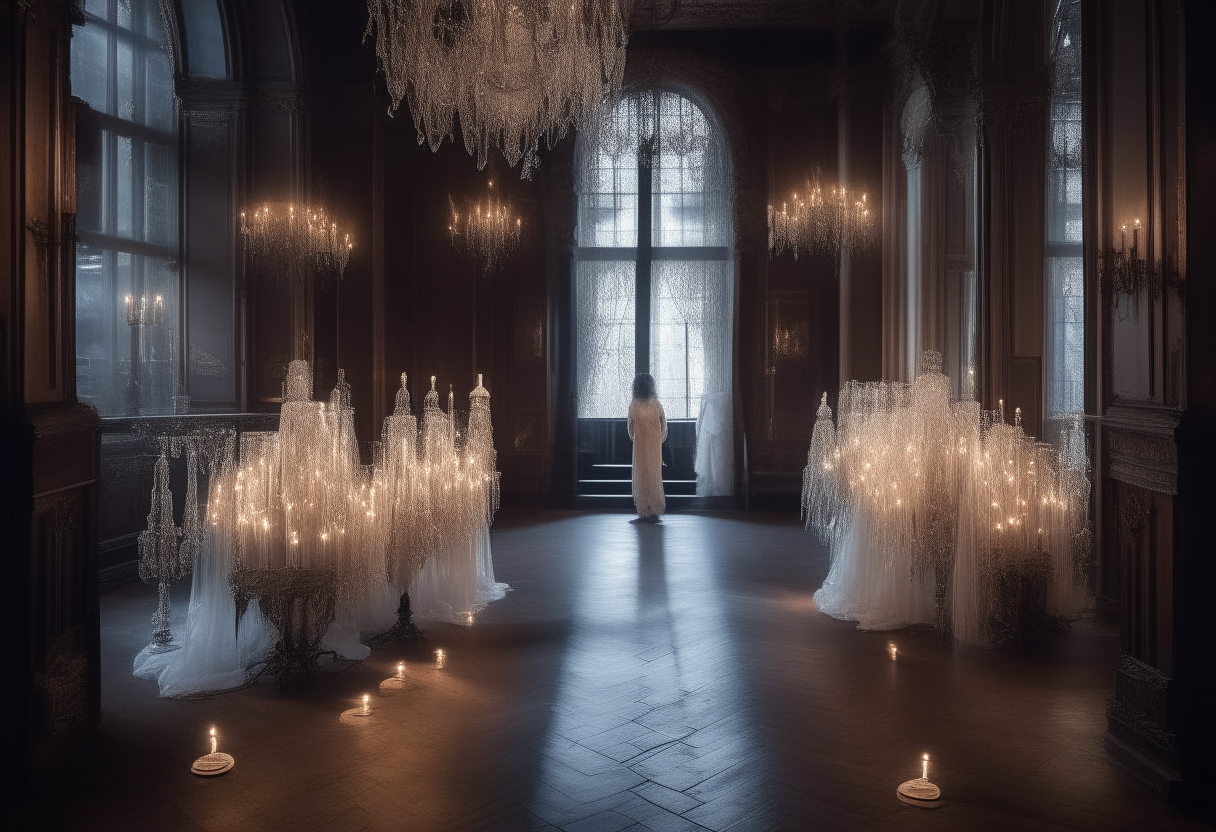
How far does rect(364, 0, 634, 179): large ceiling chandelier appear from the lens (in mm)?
5672

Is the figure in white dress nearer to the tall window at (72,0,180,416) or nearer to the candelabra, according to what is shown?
the tall window at (72,0,180,416)

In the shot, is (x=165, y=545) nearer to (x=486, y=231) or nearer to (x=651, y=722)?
(x=651, y=722)

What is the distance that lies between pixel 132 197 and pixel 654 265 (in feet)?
19.7

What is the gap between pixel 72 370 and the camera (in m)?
4.08

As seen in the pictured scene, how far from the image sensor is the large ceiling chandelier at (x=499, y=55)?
18.6ft

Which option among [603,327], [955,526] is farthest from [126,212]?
[955,526]

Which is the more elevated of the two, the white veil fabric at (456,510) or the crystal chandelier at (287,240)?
the crystal chandelier at (287,240)

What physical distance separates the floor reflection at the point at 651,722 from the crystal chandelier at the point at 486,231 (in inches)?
208

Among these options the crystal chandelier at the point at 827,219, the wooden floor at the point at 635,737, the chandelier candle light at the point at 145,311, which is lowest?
the wooden floor at the point at 635,737

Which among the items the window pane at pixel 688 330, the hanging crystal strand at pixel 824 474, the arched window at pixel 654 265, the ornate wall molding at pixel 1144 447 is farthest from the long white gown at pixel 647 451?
the ornate wall molding at pixel 1144 447

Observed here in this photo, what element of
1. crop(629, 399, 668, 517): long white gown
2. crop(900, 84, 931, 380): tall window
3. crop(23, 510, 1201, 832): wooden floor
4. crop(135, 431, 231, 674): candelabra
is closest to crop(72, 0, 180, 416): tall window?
crop(135, 431, 231, 674): candelabra

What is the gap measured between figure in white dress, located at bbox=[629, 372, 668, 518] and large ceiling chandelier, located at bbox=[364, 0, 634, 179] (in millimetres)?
4724

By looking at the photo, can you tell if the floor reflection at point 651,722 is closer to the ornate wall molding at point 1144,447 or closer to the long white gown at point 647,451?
the ornate wall molding at point 1144,447

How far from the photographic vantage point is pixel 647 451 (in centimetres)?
1057
